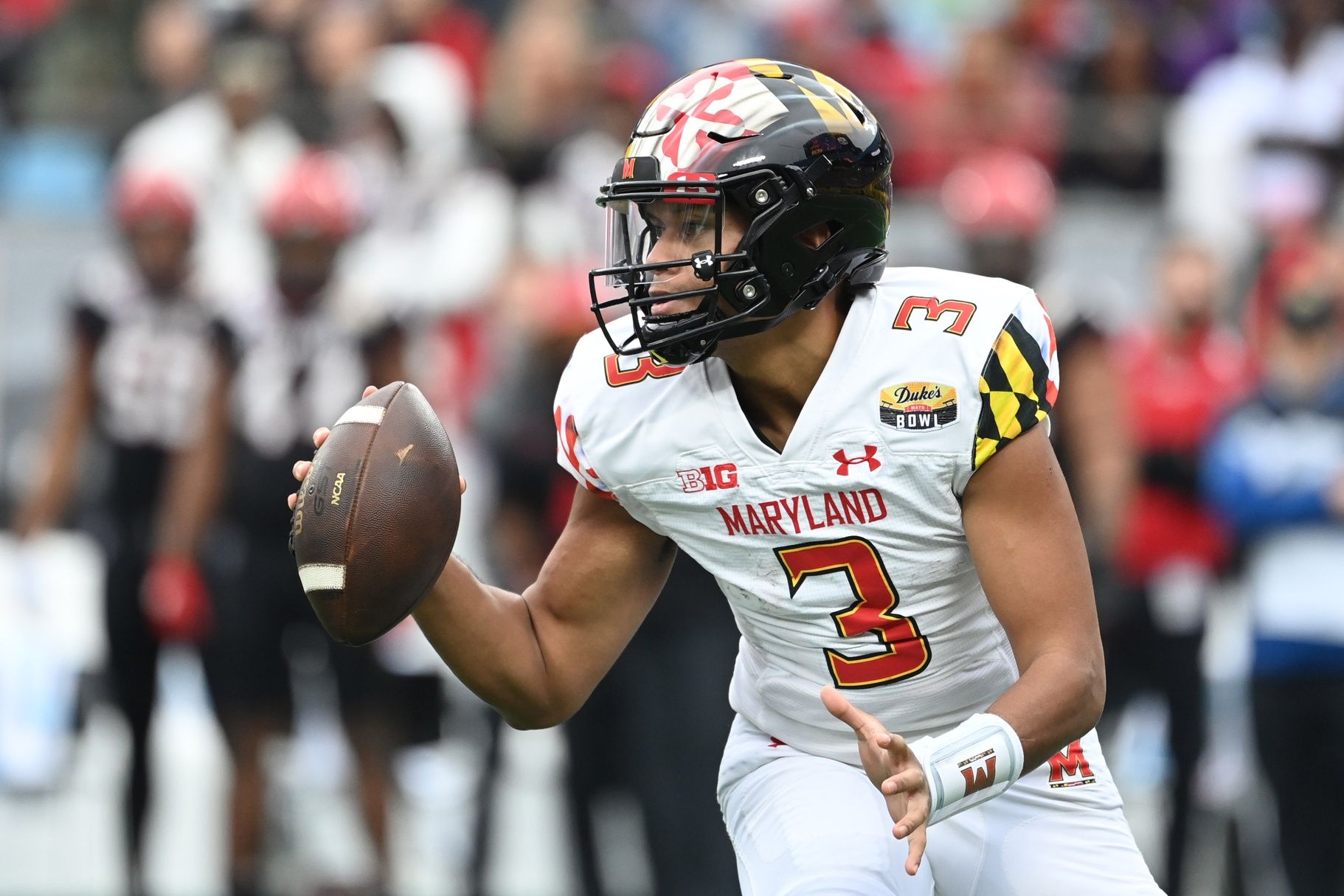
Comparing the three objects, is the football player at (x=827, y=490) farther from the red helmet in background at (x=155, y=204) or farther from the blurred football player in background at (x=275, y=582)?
the red helmet in background at (x=155, y=204)

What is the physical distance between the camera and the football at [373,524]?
3160mm

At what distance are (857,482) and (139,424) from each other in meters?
4.37

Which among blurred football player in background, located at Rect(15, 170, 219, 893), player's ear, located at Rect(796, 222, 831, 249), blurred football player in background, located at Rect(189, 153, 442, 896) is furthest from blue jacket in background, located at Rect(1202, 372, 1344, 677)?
player's ear, located at Rect(796, 222, 831, 249)

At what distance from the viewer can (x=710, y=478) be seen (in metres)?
3.26

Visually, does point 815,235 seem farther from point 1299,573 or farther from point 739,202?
point 1299,573

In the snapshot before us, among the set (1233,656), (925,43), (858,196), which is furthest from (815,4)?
(858,196)

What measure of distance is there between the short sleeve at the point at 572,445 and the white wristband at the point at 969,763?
780 millimetres

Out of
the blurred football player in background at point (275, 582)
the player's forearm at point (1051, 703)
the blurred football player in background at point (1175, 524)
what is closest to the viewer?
the player's forearm at point (1051, 703)

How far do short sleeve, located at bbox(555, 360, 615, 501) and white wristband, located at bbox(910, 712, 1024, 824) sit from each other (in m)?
0.78

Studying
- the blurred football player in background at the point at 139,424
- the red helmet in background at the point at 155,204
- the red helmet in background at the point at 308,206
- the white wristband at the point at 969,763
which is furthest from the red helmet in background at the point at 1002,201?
the white wristband at the point at 969,763

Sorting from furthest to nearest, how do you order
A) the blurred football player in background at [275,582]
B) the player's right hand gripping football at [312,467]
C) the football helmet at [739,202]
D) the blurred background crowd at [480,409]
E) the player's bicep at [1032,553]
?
the blurred football player in background at [275,582], the blurred background crowd at [480,409], the player's right hand gripping football at [312,467], the football helmet at [739,202], the player's bicep at [1032,553]

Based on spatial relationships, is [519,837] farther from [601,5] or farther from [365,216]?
[601,5]

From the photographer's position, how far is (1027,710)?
2.94m

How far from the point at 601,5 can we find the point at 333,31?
1.28m
